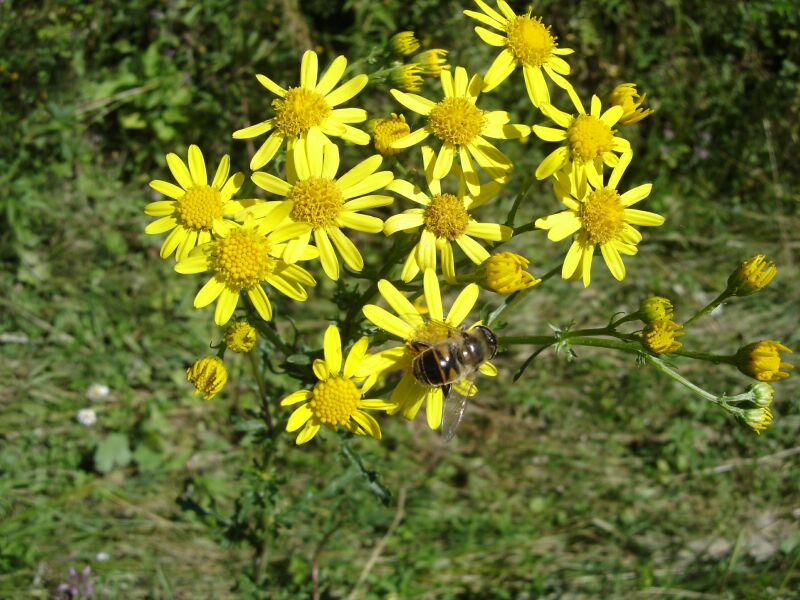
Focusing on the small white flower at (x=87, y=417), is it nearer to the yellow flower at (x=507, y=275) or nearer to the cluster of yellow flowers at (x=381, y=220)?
the cluster of yellow flowers at (x=381, y=220)

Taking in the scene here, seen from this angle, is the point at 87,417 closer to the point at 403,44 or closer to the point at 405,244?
the point at 405,244

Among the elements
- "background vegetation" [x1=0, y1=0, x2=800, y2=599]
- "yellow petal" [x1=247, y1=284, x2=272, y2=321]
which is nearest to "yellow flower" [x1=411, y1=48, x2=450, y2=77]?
"yellow petal" [x1=247, y1=284, x2=272, y2=321]

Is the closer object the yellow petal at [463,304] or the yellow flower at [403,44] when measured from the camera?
the yellow petal at [463,304]

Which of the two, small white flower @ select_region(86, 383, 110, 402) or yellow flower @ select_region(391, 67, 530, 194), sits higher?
small white flower @ select_region(86, 383, 110, 402)

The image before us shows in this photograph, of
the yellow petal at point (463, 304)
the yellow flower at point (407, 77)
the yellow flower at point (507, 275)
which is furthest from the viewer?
the yellow flower at point (407, 77)

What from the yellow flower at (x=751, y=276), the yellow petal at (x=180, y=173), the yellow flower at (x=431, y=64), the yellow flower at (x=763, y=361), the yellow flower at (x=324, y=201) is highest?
the yellow flower at (x=431, y=64)

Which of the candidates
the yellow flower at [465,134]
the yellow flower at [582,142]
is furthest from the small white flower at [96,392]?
the yellow flower at [582,142]

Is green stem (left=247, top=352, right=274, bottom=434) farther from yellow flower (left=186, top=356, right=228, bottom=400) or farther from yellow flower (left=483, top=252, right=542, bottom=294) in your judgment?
yellow flower (left=483, top=252, right=542, bottom=294)
